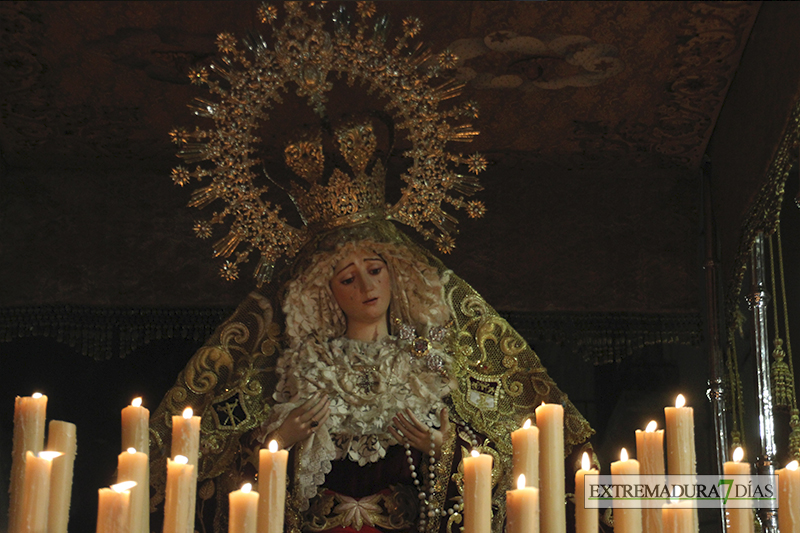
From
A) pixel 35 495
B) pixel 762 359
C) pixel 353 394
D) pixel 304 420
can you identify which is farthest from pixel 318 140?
pixel 35 495

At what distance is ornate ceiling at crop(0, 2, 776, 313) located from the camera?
3791 mm

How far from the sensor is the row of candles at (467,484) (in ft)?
3.92

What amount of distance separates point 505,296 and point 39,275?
225 cm

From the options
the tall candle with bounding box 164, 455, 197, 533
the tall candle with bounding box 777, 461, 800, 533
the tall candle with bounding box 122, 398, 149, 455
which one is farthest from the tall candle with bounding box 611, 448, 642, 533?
the tall candle with bounding box 122, 398, 149, 455

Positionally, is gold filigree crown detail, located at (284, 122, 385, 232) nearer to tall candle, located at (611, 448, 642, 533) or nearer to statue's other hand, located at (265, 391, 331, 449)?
statue's other hand, located at (265, 391, 331, 449)


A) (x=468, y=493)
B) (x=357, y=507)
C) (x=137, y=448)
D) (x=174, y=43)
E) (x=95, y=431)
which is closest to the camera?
(x=468, y=493)

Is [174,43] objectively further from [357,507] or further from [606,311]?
[606,311]

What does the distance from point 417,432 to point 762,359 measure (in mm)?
1513

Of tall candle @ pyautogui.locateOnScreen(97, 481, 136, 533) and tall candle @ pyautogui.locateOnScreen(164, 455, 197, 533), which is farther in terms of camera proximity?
tall candle @ pyautogui.locateOnScreen(164, 455, 197, 533)

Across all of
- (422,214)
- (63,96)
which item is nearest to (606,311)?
(422,214)

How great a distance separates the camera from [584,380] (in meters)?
4.45

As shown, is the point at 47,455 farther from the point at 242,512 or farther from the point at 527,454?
the point at 527,454

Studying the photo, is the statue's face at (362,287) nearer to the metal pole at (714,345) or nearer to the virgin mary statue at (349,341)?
the virgin mary statue at (349,341)

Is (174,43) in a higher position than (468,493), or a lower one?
higher
